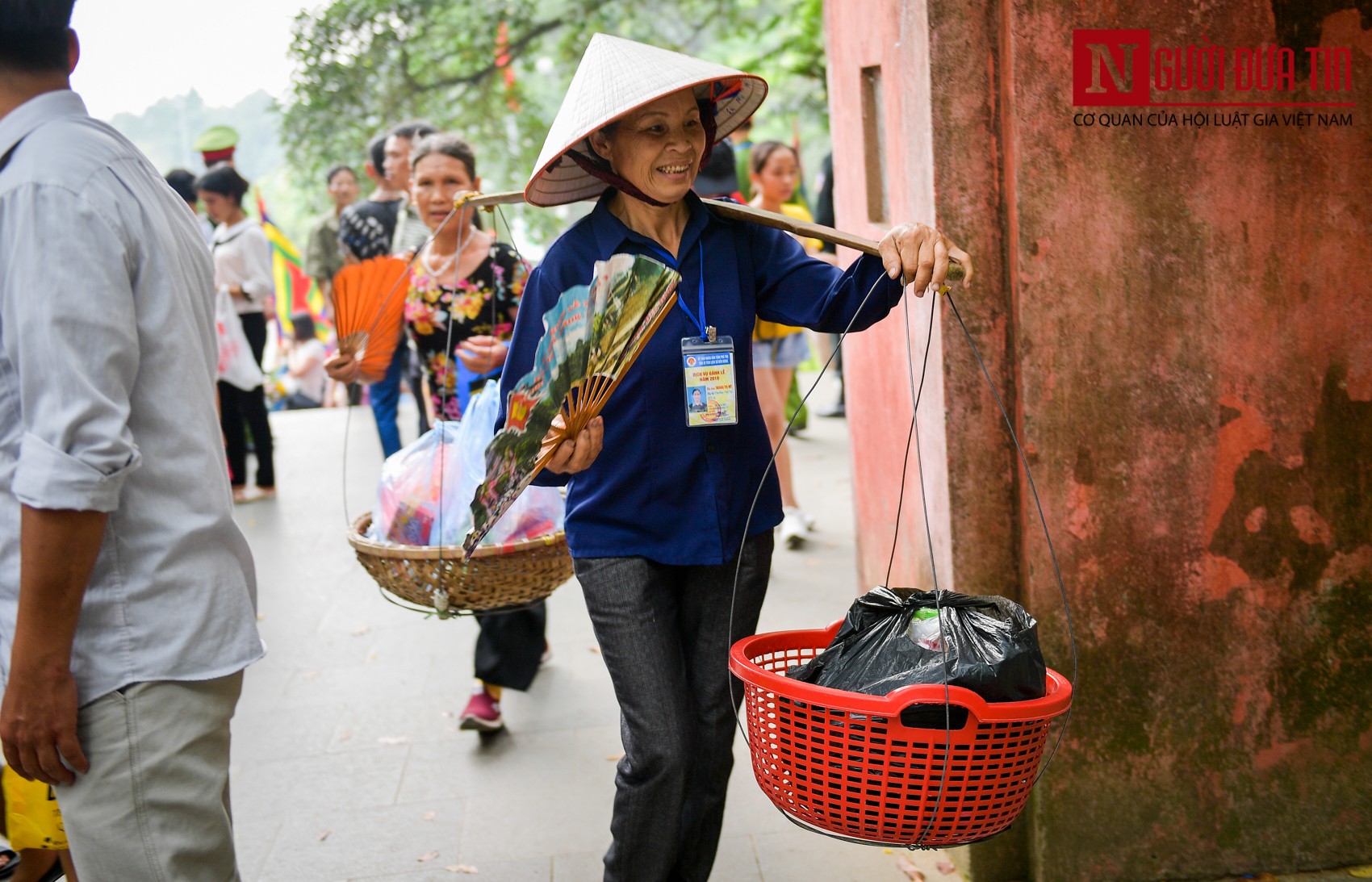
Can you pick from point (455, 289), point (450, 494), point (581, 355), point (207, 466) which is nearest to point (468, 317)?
point (455, 289)

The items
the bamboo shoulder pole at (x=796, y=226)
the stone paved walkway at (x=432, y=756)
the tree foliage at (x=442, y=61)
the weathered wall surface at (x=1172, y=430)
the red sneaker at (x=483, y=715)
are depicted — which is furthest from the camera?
the tree foliage at (x=442, y=61)

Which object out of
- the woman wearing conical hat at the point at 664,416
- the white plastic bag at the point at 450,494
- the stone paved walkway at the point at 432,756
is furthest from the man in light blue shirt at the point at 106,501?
the stone paved walkway at the point at 432,756

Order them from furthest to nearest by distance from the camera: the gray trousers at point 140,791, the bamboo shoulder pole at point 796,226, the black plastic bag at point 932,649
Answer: the bamboo shoulder pole at point 796,226 < the black plastic bag at point 932,649 < the gray trousers at point 140,791

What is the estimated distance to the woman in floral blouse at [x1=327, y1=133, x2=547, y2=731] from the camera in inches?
160

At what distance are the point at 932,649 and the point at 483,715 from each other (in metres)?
2.40

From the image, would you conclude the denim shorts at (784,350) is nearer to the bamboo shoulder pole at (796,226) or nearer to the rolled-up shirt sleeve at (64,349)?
the bamboo shoulder pole at (796,226)

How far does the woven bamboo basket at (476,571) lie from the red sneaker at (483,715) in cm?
103

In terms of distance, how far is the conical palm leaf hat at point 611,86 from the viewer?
2316 mm

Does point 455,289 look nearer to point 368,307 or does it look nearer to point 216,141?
point 368,307

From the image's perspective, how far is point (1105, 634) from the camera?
2945mm

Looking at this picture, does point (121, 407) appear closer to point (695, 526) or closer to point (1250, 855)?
point (695, 526)

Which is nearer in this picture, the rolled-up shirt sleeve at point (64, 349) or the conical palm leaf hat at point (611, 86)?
the rolled-up shirt sleeve at point (64, 349)

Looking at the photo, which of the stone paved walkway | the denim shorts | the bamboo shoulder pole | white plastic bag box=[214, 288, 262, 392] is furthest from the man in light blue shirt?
white plastic bag box=[214, 288, 262, 392]

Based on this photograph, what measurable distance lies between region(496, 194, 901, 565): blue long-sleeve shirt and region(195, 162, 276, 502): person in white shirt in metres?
5.91
